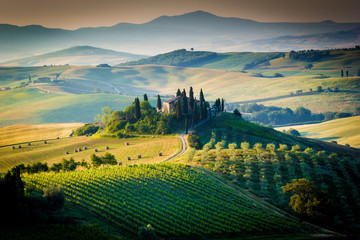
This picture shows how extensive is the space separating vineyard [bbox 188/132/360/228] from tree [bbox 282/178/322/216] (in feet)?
7.24

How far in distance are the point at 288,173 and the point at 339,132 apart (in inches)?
4127

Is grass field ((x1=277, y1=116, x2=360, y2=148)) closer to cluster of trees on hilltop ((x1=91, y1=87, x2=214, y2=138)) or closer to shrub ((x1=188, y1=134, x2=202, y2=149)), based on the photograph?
cluster of trees on hilltop ((x1=91, y1=87, x2=214, y2=138))

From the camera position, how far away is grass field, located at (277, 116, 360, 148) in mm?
145375

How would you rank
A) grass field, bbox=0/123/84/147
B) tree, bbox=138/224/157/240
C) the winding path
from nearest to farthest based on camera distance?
tree, bbox=138/224/157/240 < the winding path < grass field, bbox=0/123/84/147

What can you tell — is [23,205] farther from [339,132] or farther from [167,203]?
[339,132]

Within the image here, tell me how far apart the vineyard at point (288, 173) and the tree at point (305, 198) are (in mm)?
2206

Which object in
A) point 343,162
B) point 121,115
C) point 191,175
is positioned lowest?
point 343,162

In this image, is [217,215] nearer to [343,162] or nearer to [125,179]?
[125,179]

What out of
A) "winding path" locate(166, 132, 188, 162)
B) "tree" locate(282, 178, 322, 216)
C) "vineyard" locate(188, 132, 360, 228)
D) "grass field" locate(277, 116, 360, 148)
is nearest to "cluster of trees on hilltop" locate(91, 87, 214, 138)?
"winding path" locate(166, 132, 188, 162)

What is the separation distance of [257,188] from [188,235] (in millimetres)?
26203

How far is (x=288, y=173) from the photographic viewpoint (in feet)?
235

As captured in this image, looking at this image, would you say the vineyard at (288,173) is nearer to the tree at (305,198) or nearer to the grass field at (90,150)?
the tree at (305,198)

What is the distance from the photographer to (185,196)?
54188 mm

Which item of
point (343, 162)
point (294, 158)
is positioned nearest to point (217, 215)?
point (294, 158)
